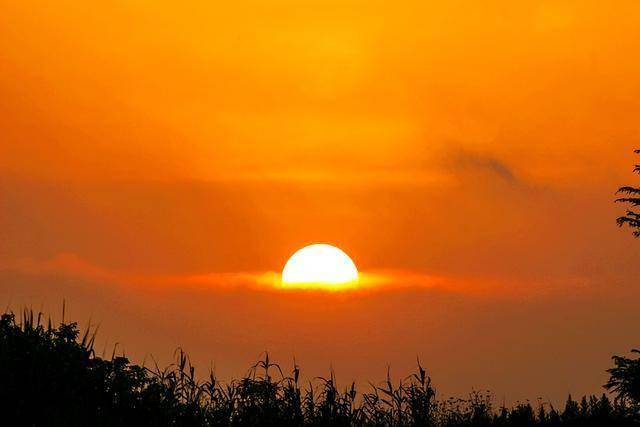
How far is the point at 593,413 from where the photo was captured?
52.3 ft

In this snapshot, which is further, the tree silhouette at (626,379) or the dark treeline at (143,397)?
the tree silhouette at (626,379)

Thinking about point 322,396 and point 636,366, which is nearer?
point 322,396

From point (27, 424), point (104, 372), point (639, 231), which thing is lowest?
point (27, 424)

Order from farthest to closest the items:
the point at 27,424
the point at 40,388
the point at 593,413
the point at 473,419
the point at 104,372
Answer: the point at 593,413 < the point at 473,419 < the point at 104,372 < the point at 40,388 < the point at 27,424

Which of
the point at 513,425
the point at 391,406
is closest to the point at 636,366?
the point at 513,425

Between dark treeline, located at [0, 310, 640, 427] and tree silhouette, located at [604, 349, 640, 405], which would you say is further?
tree silhouette, located at [604, 349, 640, 405]

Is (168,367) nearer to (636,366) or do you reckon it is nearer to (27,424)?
(27,424)

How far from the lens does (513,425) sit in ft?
46.5

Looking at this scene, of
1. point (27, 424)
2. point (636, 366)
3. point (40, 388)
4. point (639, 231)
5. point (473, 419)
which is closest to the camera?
point (27, 424)

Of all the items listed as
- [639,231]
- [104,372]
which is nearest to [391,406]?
[104,372]

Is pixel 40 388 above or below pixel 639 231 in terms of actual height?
below

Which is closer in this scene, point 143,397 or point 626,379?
point 143,397

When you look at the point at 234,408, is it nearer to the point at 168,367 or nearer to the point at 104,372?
the point at 168,367

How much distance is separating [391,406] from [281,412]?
166 cm
